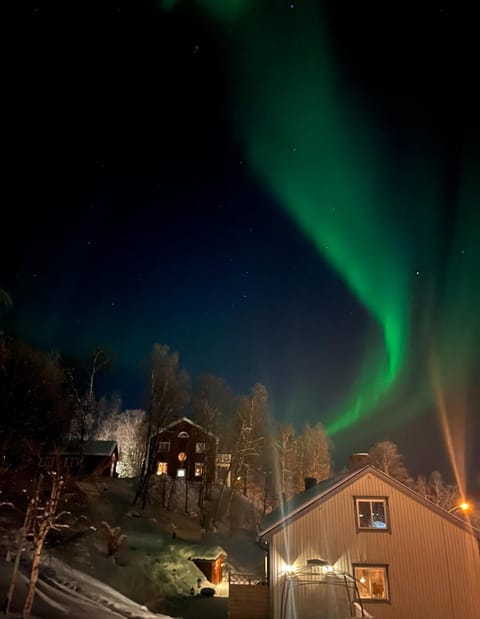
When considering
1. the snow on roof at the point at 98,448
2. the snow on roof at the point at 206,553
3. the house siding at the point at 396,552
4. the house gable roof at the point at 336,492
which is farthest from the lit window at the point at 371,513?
the snow on roof at the point at 98,448

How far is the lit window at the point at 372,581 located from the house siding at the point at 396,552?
0.24 m

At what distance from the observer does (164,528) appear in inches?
1489

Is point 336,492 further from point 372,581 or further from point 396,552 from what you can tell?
point 372,581

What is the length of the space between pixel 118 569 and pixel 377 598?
1317 cm

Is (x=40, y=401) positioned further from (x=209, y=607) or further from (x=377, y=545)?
(x=377, y=545)

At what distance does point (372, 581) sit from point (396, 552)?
167 cm

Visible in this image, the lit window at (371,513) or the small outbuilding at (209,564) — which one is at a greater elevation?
the lit window at (371,513)

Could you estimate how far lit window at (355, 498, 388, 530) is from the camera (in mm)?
24000

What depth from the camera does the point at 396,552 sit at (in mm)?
23391

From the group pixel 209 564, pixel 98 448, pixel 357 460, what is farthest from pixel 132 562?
pixel 98 448

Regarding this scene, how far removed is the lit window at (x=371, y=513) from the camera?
24.0 m

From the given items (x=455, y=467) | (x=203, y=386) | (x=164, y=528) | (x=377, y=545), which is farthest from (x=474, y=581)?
(x=455, y=467)

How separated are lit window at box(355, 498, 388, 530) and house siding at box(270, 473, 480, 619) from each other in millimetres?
272

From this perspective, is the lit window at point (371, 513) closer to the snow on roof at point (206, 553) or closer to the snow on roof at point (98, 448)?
the snow on roof at point (206, 553)
